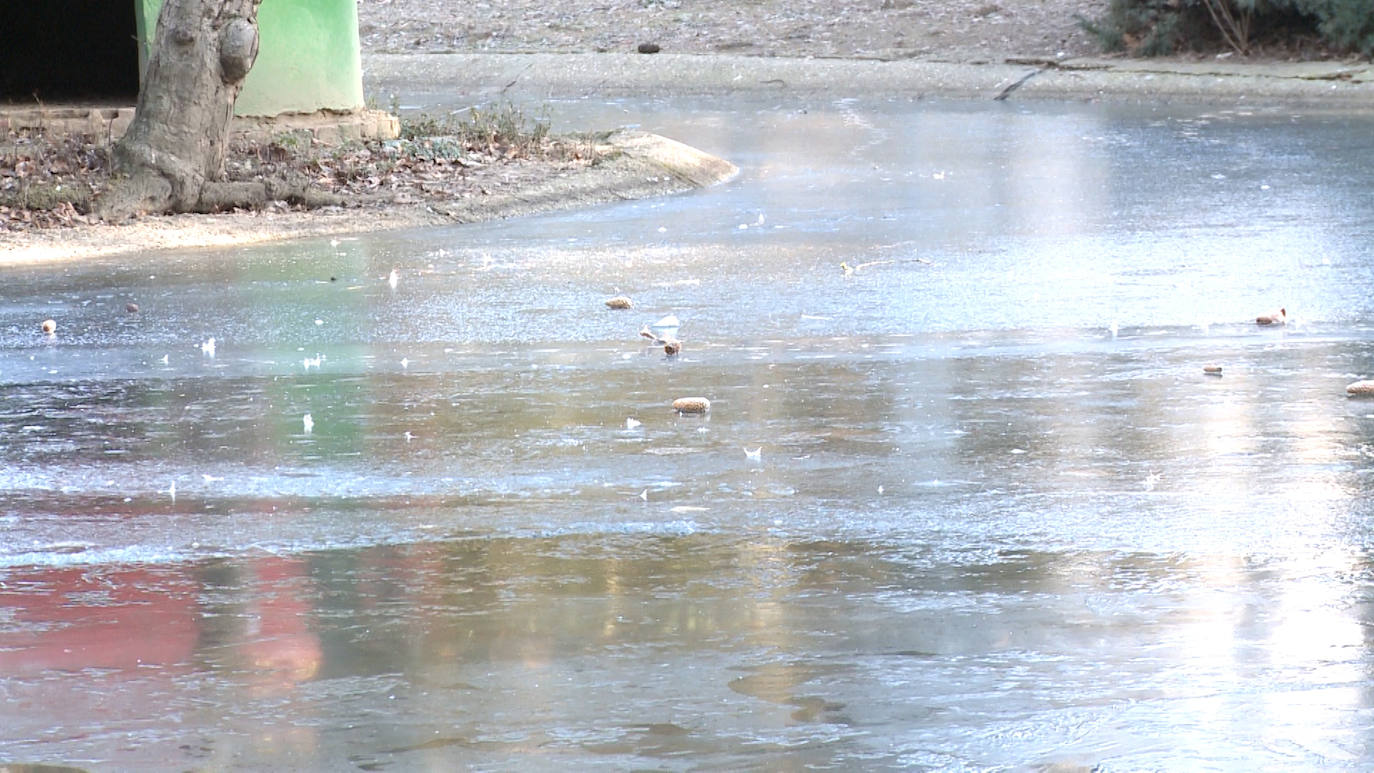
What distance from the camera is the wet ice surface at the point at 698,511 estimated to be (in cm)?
411

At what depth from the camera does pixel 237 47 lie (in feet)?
45.0

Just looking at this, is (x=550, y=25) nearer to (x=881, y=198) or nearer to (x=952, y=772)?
(x=881, y=198)

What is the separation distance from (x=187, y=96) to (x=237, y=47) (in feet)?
1.59

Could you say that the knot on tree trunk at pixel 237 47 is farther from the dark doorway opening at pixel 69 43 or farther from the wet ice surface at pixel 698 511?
the dark doorway opening at pixel 69 43

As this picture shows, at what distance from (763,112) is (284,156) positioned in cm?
839

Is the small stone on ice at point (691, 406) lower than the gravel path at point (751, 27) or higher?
lower

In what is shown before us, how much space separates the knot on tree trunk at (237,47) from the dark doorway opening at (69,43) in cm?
895

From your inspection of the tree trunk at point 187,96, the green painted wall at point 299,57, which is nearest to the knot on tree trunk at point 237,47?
the tree trunk at point 187,96

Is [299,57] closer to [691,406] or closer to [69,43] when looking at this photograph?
[69,43]

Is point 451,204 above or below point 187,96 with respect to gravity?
below

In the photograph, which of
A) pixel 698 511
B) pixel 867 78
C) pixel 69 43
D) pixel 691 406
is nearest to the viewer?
pixel 698 511

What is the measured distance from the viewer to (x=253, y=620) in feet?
15.8

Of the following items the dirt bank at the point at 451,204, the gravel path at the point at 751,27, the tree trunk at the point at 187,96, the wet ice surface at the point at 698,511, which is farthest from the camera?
the gravel path at the point at 751,27

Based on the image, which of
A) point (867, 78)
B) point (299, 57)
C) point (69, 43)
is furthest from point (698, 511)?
point (867, 78)
